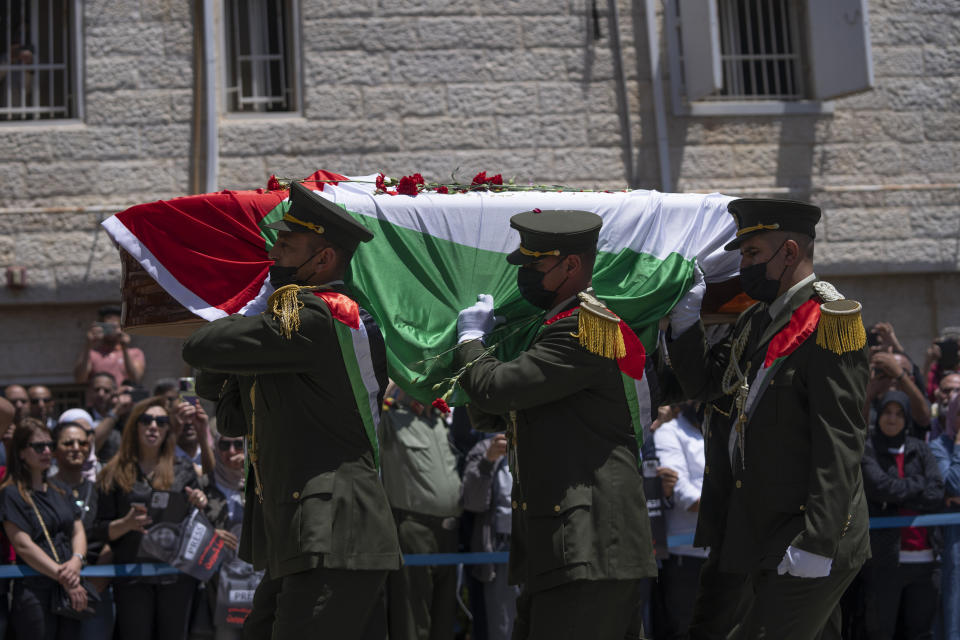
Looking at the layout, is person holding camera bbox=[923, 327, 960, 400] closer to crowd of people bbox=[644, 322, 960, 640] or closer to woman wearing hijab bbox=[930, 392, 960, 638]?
woman wearing hijab bbox=[930, 392, 960, 638]

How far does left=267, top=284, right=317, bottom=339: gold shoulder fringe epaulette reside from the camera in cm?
436

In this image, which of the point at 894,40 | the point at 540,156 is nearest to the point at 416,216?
the point at 540,156

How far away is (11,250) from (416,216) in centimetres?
628

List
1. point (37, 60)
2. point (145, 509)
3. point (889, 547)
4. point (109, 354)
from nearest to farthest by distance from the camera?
point (145, 509), point (889, 547), point (109, 354), point (37, 60)

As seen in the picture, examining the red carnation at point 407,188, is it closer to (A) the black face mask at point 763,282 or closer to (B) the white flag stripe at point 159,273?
(B) the white flag stripe at point 159,273

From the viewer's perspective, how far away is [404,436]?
7020 millimetres

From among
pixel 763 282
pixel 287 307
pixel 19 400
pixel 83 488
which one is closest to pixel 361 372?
pixel 287 307

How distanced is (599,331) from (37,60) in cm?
784

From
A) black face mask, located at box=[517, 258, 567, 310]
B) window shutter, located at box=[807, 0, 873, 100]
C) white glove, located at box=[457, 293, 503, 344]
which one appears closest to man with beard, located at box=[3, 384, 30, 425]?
white glove, located at box=[457, 293, 503, 344]

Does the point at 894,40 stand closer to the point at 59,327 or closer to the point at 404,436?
the point at 404,436

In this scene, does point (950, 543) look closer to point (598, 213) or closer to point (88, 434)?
point (598, 213)

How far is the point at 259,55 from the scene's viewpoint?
10.8 m

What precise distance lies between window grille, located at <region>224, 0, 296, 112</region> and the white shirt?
5.01 m

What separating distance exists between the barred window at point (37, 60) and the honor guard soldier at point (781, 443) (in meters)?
7.44
